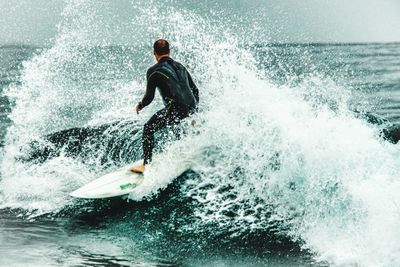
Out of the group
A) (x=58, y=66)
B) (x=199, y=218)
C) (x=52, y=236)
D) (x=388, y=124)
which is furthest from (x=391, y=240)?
(x=58, y=66)

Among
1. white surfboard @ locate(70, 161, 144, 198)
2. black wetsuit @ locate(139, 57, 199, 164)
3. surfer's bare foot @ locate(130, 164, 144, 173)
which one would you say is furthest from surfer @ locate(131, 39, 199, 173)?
white surfboard @ locate(70, 161, 144, 198)

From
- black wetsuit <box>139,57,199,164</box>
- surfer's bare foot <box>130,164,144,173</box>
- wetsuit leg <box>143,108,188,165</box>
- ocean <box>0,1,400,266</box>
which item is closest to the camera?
ocean <box>0,1,400,266</box>

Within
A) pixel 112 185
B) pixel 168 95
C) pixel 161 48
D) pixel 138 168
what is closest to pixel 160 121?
pixel 168 95

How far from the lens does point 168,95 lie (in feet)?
26.3

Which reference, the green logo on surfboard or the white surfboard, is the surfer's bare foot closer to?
the white surfboard

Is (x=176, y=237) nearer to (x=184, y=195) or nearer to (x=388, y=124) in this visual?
(x=184, y=195)

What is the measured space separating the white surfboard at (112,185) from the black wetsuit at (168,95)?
419mm

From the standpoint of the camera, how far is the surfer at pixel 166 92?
791cm

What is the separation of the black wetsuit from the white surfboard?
1.38 feet

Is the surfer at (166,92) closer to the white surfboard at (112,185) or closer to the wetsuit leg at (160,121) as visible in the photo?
the wetsuit leg at (160,121)

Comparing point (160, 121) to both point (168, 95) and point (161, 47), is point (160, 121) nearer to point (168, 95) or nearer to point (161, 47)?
point (168, 95)

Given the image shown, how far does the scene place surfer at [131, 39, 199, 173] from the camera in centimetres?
791

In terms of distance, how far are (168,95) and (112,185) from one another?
1551 millimetres

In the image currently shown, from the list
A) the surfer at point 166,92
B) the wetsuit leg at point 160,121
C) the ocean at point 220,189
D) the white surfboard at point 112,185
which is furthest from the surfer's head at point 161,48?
the white surfboard at point 112,185
